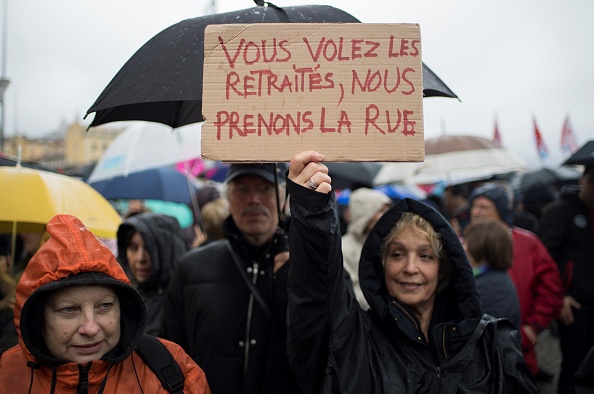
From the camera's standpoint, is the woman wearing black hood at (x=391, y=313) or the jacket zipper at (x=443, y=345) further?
the jacket zipper at (x=443, y=345)

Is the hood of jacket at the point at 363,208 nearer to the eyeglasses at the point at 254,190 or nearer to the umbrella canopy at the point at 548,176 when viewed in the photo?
the eyeglasses at the point at 254,190

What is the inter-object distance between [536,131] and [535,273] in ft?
24.9

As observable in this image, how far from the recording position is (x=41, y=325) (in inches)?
69.4

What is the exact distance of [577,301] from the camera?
4.21 metres

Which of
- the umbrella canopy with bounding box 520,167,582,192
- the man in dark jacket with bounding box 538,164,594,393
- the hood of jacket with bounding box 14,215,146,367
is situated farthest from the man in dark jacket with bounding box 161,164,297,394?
the umbrella canopy with bounding box 520,167,582,192

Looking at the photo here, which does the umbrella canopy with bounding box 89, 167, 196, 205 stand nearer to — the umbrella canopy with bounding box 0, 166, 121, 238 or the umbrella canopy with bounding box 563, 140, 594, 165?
the umbrella canopy with bounding box 0, 166, 121, 238

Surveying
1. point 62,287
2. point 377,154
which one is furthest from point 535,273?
point 62,287

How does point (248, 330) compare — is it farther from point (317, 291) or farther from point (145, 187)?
point (145, 187)

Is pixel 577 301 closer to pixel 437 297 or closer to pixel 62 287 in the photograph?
pixel 437 297

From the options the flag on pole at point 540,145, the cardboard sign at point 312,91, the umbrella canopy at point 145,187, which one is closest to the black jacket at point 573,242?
the cardboard sign at point 312,91

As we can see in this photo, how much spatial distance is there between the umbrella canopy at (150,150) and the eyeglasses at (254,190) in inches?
87.5

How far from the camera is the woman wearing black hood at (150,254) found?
327 cm

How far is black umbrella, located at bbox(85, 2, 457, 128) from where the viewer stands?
1.83 m

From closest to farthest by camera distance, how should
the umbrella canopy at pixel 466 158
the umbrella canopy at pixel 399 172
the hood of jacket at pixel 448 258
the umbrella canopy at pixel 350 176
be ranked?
1. the hood of jacket at pixel 448 258
2. the umbrella canopy at pixel 466 158
3. the umbrella canopy at pixel 399 172
4. the umbrella canopy at pixel 350 176
